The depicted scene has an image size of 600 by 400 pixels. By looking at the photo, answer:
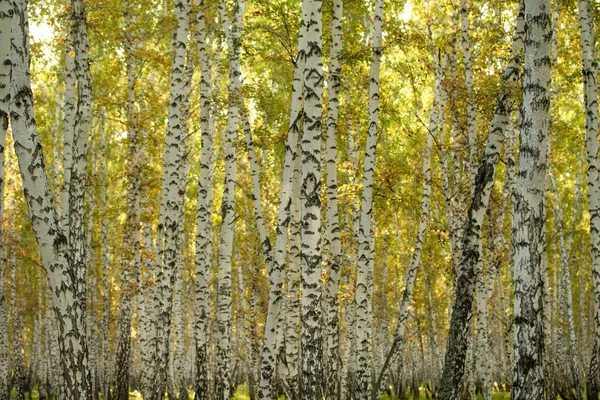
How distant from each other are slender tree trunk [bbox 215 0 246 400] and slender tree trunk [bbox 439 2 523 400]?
530 cm

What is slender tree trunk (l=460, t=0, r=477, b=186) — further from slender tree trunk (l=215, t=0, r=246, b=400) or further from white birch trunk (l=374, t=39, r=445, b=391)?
slender tree trunk (l=215, t=0, r=246, b=400)

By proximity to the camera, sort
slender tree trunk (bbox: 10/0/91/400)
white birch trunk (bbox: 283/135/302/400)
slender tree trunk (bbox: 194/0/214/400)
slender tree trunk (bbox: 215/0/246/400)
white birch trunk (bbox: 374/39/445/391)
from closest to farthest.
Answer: slender tree trunk (bbox: 10/0/91/400) < white birch trunk (bbox: 283/135/302/400) < slender tree trunk (bbox: 215/0/246/400) < slender tree trunk (bbox: 194/0/214/400) < white birch trunk (bbox: 374/39/445/391)

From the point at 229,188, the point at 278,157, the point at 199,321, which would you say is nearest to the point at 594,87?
the point at 229,188

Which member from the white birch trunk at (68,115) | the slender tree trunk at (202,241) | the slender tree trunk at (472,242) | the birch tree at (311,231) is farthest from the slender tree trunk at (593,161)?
the white birch trunk at (68,115)

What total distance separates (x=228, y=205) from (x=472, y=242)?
19.3 feet

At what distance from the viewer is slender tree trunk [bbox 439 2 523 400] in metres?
8.73

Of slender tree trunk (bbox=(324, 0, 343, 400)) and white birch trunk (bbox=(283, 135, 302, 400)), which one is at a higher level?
slender tree trunk (bbox=(324, 0, 343, 400))

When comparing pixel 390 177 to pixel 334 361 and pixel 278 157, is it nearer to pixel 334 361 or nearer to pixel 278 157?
pixel 334 361

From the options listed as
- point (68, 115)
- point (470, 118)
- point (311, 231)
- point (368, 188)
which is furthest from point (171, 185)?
point (470, 118)

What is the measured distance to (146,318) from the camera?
20797 mm

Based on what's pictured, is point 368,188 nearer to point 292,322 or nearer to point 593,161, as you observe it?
point 292,322

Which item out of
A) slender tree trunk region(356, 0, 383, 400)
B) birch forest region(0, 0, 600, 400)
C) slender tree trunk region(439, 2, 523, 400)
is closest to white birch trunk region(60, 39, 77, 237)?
birch forest region(0, 0, 600, 400)

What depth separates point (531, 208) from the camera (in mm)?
6562

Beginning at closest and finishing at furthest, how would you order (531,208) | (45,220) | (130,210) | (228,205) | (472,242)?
(531,208) → (45,220) → (472,242) → (228,205) → (130,210)
